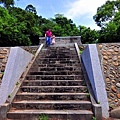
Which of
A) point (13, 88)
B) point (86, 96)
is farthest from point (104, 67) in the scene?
point (13, 88)

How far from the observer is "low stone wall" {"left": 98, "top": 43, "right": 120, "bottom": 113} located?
193 inches

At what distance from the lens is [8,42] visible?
11.6 metres

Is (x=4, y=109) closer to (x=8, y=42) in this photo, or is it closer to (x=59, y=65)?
(x=59, y=65)

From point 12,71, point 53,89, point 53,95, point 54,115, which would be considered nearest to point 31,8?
point 12,71

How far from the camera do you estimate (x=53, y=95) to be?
16.3ft

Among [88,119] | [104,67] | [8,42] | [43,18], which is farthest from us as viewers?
[43,18]

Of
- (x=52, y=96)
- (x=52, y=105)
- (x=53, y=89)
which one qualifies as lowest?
(x=52, y=105)

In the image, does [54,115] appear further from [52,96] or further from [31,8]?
[31,8]

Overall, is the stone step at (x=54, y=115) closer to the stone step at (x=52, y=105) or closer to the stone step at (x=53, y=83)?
the stone step at (x=52, y=105)

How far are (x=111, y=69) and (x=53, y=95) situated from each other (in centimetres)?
186

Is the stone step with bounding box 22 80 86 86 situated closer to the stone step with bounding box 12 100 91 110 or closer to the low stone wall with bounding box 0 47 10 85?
the low stone wall with bounding box 0 47 10 85

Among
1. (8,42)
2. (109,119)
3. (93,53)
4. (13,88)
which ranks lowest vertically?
(109,119)

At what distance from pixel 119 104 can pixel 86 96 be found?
32.4 inches

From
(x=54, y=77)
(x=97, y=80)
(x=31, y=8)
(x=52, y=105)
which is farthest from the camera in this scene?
(x=31, y=8)
